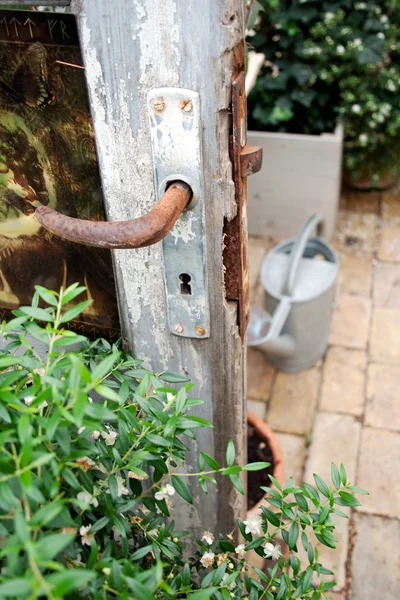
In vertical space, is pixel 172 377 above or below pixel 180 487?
above

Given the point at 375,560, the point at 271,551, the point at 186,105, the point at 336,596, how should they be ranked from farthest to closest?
the point at 375,560 < the point at 336,596 < the point at 271,551 < the point at 186,105

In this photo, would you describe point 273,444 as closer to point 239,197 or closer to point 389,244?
point 239,197

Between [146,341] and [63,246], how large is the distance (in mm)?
252

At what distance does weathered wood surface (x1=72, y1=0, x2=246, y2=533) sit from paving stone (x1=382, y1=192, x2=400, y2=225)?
2.65 metres

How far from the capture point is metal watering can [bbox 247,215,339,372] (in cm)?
236

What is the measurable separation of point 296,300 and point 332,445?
59cm

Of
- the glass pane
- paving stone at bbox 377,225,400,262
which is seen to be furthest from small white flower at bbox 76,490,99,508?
paving stone at bbox 377,225,400,262

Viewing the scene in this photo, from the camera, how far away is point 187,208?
1.03 metres

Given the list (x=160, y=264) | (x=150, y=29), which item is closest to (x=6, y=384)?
(x=160, y=264)

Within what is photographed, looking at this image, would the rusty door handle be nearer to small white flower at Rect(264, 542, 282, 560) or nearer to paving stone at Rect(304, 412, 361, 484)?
small white flower at Rect(264, 542, 282, 560)

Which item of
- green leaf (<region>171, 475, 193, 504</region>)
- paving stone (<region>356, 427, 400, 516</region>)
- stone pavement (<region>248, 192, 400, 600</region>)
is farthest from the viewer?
paving stone (<region>356, 427, 400, 516</region>)

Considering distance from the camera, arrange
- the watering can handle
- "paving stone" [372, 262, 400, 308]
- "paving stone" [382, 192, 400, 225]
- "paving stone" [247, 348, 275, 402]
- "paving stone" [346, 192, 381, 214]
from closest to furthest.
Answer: the watering can handle
"paving stone" [247, 348, 275, 402]
"paving stone" [372, 262, 400, 308]
"paving stone" [382, 192, 400, 225]
"paving stone" [346, 192, 381, 214]

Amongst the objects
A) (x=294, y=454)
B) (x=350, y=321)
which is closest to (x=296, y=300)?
(x=294, y=454)

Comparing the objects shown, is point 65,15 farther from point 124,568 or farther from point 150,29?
point 124,568
